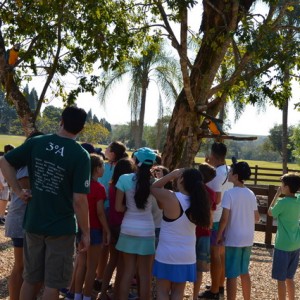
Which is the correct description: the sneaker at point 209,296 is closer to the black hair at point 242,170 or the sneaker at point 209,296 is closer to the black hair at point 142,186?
the black hair at point 242,170

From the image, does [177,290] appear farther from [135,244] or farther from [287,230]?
[287,230]

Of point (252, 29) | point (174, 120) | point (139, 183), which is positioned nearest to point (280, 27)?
point (252, 29)

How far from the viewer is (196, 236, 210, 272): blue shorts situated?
5.68m

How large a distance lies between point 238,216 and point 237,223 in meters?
0.07

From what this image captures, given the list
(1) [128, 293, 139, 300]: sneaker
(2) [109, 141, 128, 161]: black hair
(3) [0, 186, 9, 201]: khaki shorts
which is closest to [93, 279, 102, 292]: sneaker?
(1) [128, 293, 139, 300]: sneaker

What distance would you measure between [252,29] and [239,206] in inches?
101

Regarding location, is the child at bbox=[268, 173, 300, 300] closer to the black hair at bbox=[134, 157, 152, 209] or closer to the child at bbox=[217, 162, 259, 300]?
the child at bbox=[217, 162, 259, 300]

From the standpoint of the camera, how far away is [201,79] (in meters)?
8.03

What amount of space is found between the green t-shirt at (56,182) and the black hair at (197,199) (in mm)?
980


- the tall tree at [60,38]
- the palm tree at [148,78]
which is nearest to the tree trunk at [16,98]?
the tall tree at [60,38]

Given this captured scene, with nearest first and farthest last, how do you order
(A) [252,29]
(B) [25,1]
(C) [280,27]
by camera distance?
(A) [252,29] → (C) [280,27] → (B) [25,1]

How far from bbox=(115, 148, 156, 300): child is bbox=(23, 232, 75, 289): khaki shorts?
1.07 metres

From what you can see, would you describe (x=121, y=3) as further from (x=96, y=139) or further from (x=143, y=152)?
(x=96, y=139)

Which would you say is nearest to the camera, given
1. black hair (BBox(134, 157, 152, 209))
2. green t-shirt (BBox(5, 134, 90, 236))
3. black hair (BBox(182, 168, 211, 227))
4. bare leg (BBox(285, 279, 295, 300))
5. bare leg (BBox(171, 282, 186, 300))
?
green t-shirt (BBox(5, 134, 90, 236))
